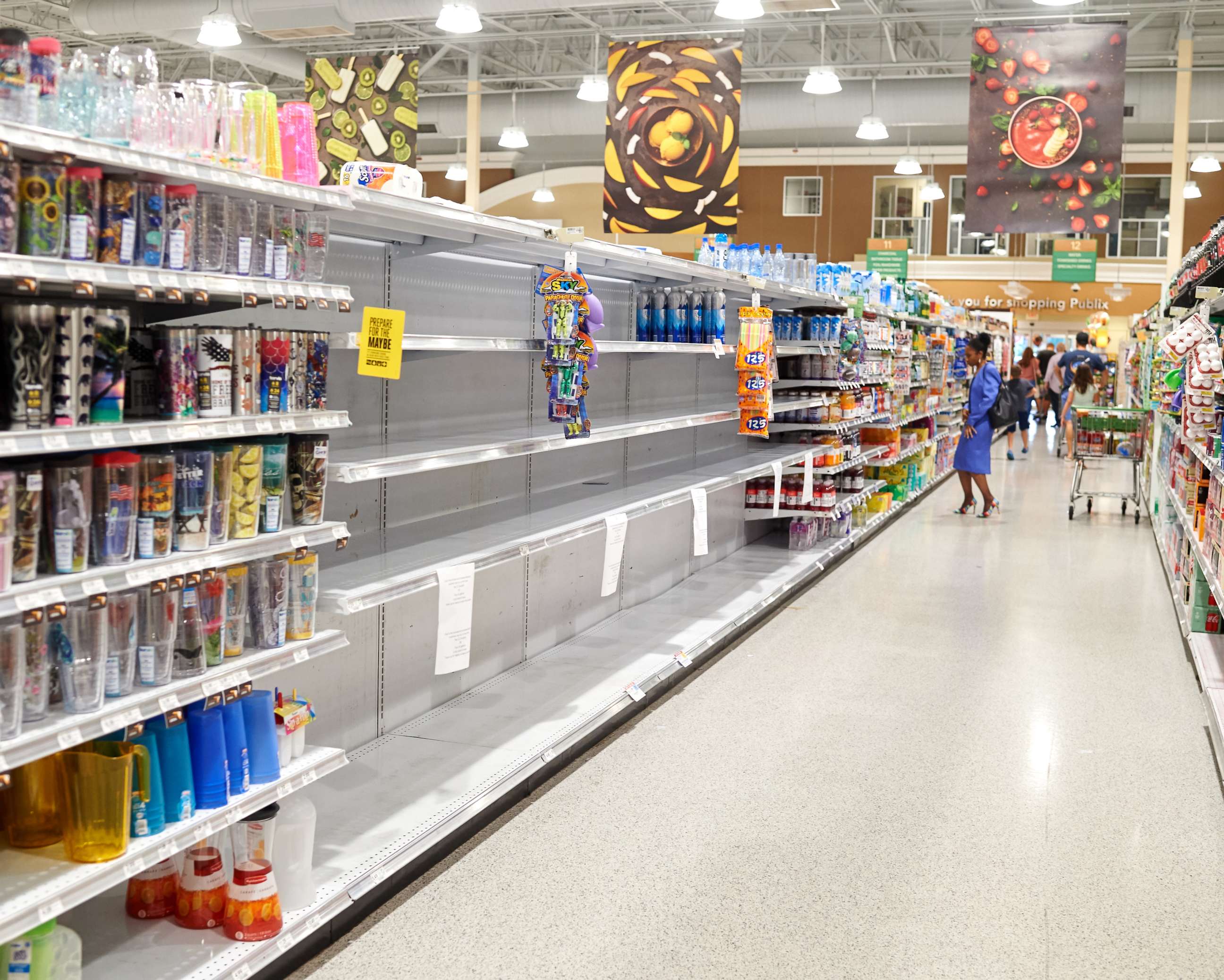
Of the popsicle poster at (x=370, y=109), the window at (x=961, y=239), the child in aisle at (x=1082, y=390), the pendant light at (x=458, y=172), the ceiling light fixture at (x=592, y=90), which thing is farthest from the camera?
the window at (x=961, y=239)

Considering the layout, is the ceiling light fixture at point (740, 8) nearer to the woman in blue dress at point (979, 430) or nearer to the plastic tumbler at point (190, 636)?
the woman in blue dress at point (979, 430)

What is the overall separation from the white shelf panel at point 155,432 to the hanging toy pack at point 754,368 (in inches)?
163

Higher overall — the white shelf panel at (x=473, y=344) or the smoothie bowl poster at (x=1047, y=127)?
the smoothie bowl poster at (x=1047, y=127)

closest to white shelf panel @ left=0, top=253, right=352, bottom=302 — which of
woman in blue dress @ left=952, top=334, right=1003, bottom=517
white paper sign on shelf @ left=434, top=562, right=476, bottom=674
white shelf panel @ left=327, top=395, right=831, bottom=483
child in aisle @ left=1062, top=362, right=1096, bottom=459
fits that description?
white shelf panel @ left=327, top=395, right=831, bottom=483

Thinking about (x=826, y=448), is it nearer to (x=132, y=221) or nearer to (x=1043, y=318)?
(x=132, y=221)

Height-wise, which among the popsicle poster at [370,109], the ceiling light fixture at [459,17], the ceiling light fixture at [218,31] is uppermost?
the ceiling light fixture at [218,31]

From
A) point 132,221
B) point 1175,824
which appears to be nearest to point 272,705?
point 132,221

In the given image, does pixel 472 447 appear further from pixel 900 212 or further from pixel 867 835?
pixel 900 212

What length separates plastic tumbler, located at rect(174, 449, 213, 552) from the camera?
99.7 inches

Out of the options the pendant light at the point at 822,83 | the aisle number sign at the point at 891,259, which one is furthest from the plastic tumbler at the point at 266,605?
the aisle number sign at the point at 891,259

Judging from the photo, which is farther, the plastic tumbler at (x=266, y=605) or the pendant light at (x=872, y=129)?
the pendant light at (x=872, y=129)

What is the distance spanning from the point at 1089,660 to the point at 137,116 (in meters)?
5.31

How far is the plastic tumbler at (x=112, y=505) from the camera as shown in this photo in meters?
2.35

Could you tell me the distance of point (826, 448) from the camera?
28.1 feet
